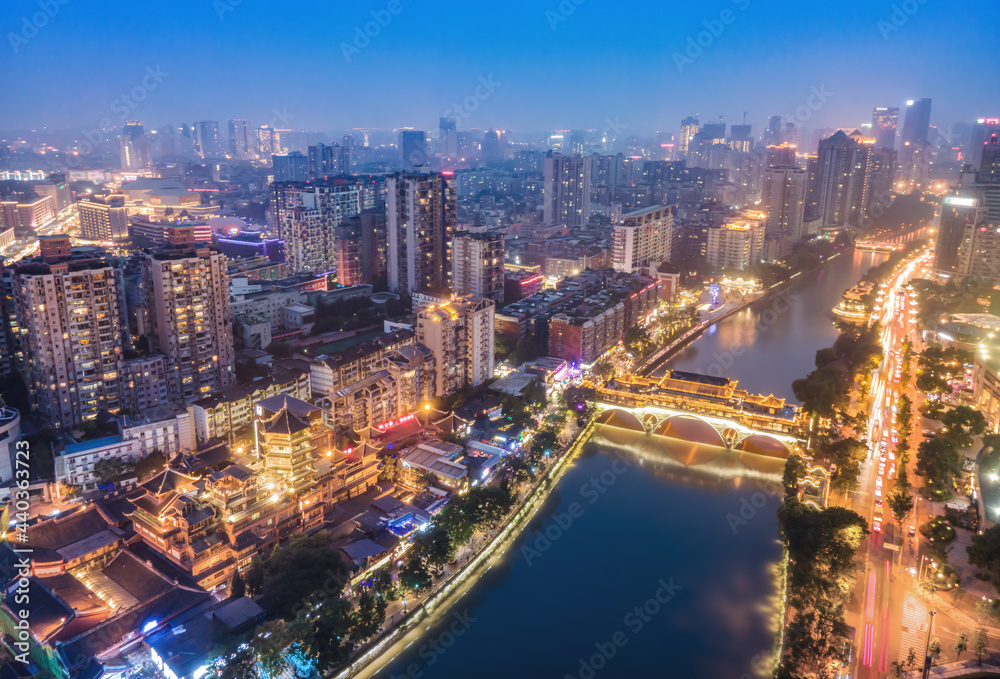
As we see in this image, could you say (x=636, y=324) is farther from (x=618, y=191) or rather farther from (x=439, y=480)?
(x=618, y=191)

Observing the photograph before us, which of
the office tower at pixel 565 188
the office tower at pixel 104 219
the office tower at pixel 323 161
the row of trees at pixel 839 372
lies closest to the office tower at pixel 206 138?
the office tower at pixel 323 161

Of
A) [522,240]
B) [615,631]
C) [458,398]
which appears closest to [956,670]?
[615,631]

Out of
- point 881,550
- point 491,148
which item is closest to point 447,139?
point 491,148

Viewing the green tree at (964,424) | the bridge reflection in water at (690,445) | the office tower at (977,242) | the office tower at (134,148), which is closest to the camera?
the green tree at (964,424)

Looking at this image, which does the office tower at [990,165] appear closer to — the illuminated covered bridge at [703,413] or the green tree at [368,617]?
the illuminated covered bridge at [703,413]

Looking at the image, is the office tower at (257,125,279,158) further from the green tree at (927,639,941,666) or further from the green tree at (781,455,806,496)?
the green tree at (927,639,941,666)

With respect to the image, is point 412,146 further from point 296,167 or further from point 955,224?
point 955,224

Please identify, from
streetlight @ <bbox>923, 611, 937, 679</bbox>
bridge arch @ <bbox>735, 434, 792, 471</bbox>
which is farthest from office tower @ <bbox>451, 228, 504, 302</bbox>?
streetlight @ <bbox>923, 611, 937, 679</bbox>
